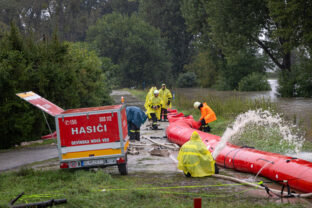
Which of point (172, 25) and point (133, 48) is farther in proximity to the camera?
point (172, 25)

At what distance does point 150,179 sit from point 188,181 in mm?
849

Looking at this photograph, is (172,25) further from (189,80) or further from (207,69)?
(207,69)

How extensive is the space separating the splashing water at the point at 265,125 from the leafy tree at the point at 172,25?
175 feet

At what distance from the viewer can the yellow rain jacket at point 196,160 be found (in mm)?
9117

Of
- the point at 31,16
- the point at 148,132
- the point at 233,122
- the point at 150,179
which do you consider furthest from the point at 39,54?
the point at 31,16

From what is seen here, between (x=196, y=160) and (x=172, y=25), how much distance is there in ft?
210

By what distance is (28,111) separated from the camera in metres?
14.8

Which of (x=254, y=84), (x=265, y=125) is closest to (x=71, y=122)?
(x=265, y=125)

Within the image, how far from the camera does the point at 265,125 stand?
15.7m

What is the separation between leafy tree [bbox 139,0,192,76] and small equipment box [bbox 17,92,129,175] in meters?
60.6

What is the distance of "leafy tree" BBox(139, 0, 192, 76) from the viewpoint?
69.4m

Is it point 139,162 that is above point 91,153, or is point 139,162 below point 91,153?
below

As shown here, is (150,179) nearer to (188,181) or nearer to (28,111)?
(188,181)

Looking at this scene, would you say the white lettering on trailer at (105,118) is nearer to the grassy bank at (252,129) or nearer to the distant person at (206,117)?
the grassy bank at (252,129)
